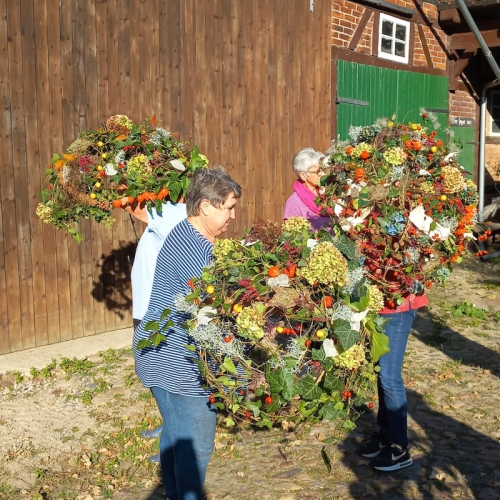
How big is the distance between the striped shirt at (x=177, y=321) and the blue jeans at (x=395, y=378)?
1333 millimetres

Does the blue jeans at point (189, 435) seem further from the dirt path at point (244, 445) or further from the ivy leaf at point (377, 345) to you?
the dirt path at point (244, 445)

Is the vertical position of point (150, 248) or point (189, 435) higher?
point (150, 248)

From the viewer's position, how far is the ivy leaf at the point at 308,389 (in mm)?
2664

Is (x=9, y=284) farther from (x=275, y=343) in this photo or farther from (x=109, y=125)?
(x=275, y=343)

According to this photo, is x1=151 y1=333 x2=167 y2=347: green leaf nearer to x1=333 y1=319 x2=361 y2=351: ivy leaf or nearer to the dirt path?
x1=333 y1=319 x2=361 y2=351: ivy leaf

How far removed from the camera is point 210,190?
319cm

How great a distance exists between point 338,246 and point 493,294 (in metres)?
6.87

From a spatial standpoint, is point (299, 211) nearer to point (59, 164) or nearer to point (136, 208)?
point (136, 208)

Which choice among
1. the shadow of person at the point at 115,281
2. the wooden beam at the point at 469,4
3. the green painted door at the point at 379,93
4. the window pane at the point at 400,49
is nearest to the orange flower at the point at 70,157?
the shadow of person at the point at 115,281

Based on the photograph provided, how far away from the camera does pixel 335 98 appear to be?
372 inches

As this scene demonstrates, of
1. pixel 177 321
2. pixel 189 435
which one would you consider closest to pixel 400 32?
pixel 177 321

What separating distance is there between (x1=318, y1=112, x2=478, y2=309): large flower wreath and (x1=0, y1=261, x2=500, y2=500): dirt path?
41.2 inches

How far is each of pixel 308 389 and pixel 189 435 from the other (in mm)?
713

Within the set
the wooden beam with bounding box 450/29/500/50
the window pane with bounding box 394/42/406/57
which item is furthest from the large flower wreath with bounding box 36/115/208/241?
the wooden beam with bounding box 450/29/500/50
